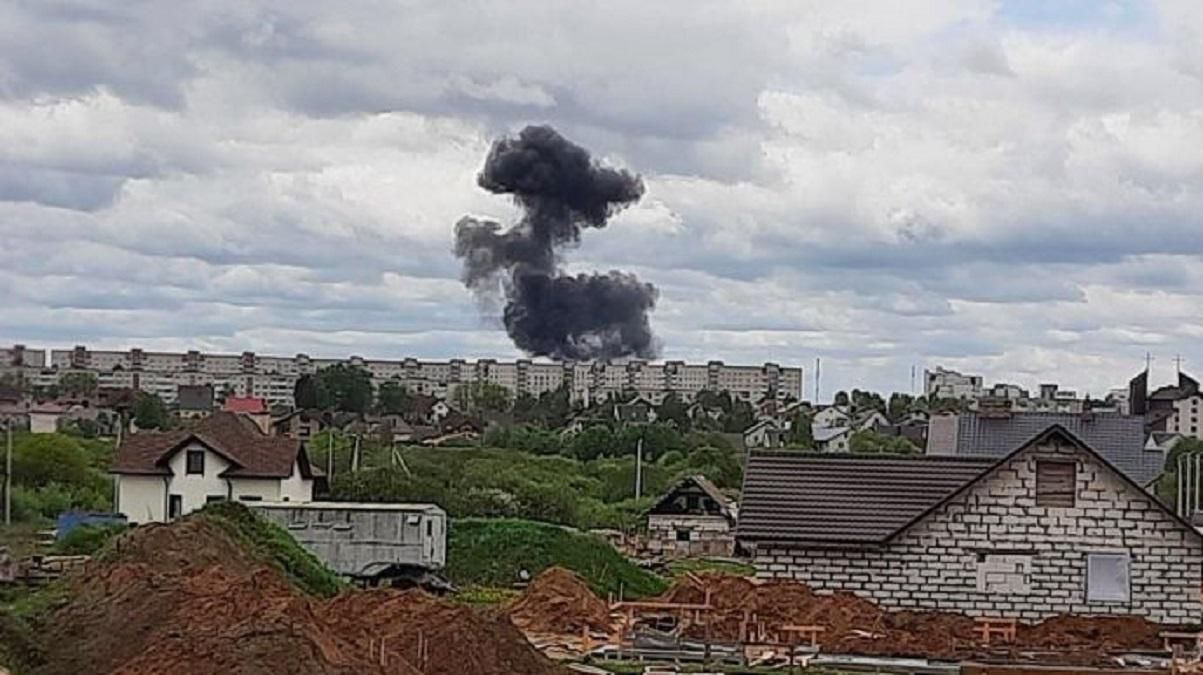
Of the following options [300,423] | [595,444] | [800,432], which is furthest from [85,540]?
[800,432]

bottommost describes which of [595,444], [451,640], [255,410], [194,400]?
[451,640]

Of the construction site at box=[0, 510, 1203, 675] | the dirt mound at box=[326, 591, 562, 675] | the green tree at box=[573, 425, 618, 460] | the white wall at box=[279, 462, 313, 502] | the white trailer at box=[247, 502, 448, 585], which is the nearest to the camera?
the construction site at box=[0, 510, 1203, 675]

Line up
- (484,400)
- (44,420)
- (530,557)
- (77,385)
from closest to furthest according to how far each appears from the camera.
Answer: (530,557) → (44,420) → (484,400) → (77,385)

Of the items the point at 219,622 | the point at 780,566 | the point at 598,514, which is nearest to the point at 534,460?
the point at 598,514

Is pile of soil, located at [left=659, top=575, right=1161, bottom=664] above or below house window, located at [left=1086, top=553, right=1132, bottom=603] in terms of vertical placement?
below

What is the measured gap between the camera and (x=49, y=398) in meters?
138

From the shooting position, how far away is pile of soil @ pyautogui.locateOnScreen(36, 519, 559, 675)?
18594mm

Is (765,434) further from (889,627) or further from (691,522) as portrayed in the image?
(889,627)

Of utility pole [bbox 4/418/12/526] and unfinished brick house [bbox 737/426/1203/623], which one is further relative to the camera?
utility pole [bbox 4/418/12/526]

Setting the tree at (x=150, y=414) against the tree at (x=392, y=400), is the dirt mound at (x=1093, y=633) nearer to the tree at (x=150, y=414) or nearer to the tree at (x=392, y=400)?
the tree at (x=150, y=414)

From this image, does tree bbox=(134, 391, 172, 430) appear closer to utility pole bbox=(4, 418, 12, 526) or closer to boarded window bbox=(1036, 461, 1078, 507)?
utility pole bbox=(4, 418, 12, 526)

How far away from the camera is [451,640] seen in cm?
2295

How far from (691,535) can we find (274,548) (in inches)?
1057

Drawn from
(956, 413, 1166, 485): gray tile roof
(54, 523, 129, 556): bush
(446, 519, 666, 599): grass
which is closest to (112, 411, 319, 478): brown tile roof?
(54, 523, 129, 556): bush
